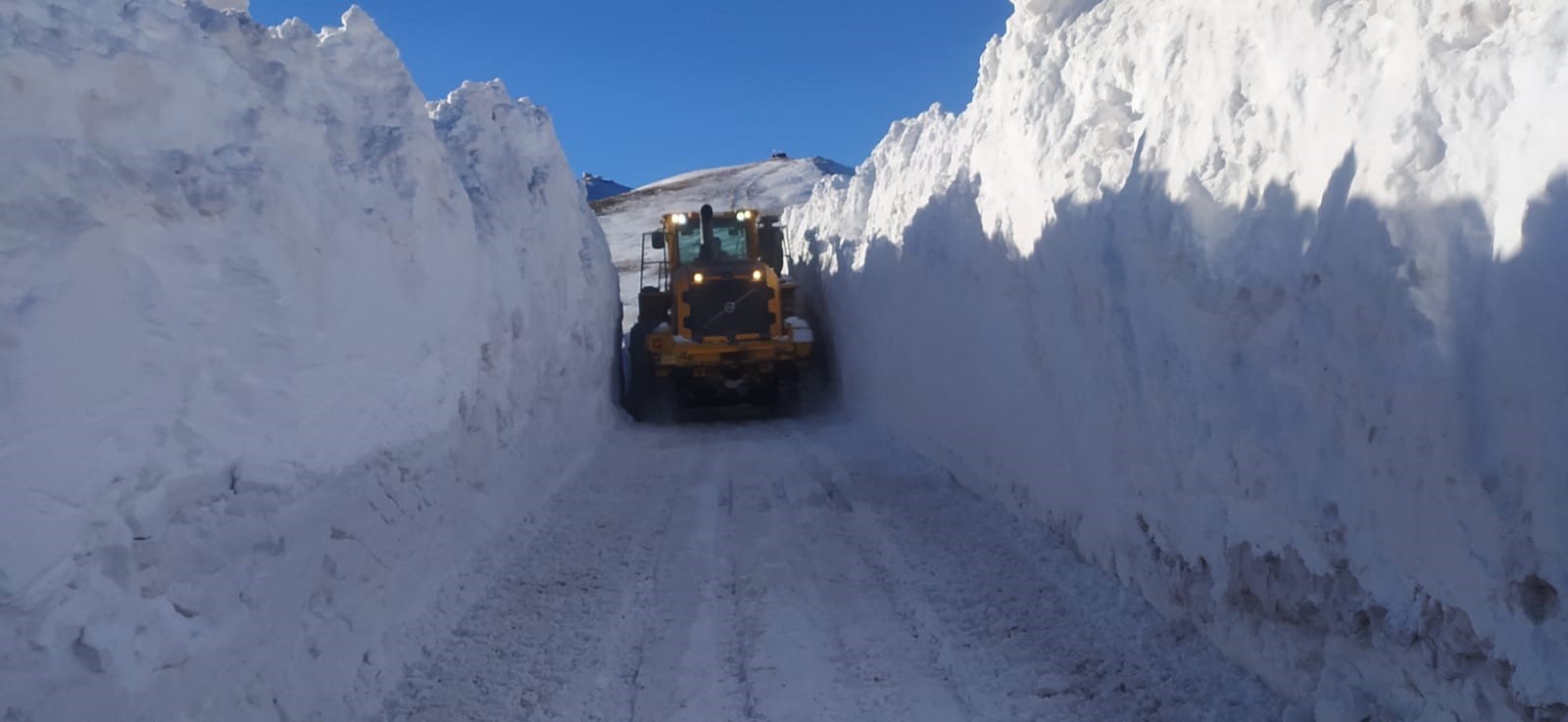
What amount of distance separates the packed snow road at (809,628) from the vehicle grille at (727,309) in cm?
678

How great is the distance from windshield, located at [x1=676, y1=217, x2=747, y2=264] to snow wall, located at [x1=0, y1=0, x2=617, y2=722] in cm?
956

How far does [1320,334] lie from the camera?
3756mm

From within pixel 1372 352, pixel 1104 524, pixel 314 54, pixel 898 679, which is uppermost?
pixel 314 54

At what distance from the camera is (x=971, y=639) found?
17.2 feet

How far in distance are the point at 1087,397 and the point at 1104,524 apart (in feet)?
2.56

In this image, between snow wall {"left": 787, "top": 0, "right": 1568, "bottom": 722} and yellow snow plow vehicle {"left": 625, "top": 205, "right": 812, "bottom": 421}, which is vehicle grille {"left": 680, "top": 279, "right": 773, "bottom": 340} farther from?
snow wall {"left": 787, "top": 0, "right": 1568, "bottom": 722}

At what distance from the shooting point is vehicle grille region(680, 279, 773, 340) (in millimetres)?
15180

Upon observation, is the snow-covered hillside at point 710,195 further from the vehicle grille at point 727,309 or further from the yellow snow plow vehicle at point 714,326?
the vehicle grille at point 727,309

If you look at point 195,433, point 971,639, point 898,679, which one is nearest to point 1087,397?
point 971,639

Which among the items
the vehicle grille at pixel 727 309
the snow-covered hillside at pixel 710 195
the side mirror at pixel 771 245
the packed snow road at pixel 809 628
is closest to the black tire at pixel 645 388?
the vehicle grille at pixel 727 309

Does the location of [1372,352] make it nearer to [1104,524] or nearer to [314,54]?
[1104,524]

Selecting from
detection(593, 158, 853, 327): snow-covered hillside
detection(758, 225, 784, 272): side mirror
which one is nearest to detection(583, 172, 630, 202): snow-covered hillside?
detection(593, 158, 853, 327): snow-covered hillside

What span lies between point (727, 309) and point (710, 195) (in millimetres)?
37919

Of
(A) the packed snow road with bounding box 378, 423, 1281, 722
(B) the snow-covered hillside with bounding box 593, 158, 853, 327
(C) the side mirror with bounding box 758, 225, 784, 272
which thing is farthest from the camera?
(B) the snow-covered hillside with bounding box 593, 158, 853, 327
